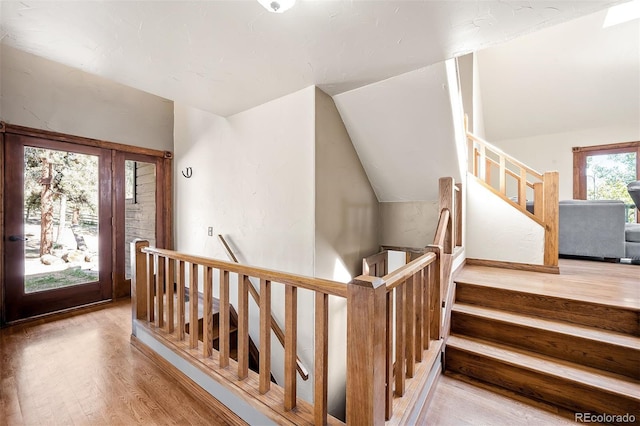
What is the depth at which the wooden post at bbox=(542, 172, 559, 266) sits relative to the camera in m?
2.84

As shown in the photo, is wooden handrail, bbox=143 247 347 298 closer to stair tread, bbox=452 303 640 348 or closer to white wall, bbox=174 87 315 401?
white wall, bbox=174 87 315 401

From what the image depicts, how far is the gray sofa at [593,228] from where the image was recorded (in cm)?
Result: 323

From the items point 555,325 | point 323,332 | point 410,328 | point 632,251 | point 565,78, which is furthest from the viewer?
point 565,78

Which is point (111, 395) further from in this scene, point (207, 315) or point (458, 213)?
point (458, 213)

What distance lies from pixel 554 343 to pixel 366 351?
5.58 ft

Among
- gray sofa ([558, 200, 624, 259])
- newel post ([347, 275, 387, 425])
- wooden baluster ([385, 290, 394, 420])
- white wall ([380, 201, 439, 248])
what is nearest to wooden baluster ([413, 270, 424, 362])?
wooden baluster ([385, 290, 394, 420])

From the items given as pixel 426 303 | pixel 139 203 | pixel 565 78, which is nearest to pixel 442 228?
pixel 426 303

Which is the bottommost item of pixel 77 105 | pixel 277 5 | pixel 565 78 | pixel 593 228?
pixel 593 228

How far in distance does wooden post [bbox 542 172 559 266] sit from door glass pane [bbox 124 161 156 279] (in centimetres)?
489

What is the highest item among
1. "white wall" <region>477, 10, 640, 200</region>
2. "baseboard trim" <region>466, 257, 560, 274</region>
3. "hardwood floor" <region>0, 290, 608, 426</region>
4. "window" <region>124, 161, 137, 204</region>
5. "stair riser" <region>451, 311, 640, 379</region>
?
"white wall" <region>477, 10, 640, 200</region>

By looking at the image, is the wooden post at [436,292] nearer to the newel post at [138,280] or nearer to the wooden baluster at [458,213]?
the wooden baluster at [458,213]

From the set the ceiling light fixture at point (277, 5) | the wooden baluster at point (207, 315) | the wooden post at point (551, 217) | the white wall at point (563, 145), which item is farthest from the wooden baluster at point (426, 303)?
the white wall at point (563, 145)

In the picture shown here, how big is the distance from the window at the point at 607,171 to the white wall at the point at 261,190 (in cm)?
649

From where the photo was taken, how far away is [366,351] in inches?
41.3
